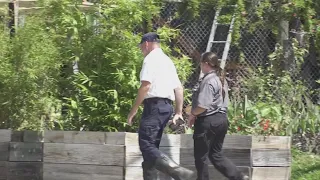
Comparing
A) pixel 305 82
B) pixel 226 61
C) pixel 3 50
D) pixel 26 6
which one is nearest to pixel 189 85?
pixel 226 61

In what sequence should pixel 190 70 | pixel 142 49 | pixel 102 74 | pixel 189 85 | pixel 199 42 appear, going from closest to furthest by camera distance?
1. pixel 142 49
2. pixel 102 74
3. pixel 190 70
4. pixel 189 85
5. pixel 199 42

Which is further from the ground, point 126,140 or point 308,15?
point 308,15

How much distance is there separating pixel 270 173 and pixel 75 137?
6.89 ft

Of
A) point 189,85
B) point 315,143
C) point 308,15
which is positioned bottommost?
point 315,143

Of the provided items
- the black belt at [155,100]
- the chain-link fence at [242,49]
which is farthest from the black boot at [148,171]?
the chain-link fence at [242,49]

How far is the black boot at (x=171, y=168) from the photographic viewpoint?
6.77m

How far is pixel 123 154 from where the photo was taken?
725 cm

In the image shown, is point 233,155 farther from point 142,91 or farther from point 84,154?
point 84,154

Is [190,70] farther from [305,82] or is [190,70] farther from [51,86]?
[305,82]

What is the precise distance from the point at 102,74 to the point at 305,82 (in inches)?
164

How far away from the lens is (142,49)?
276 inches

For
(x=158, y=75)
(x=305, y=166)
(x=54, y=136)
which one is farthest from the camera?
(x=305, y=166)

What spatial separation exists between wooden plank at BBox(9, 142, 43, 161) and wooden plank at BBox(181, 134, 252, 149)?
5.17 feet

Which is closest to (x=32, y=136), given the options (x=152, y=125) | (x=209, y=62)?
(x=152, y=125)
